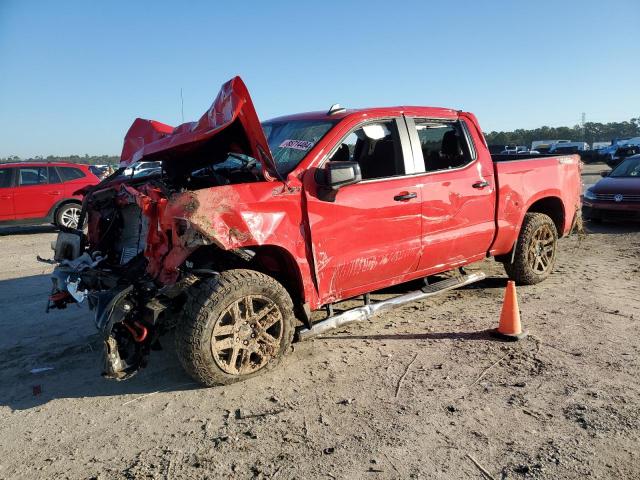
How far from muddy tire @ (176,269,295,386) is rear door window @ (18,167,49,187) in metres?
10.6

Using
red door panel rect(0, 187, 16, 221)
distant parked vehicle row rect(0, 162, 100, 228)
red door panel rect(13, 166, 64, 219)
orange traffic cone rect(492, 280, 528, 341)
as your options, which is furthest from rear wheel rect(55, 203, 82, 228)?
orange traffic cone rect(492, 280, 528, 341)

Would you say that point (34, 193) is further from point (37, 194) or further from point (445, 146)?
point (445, 146)

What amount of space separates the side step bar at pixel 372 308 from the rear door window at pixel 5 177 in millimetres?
10960

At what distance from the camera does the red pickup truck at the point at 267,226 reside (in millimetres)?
3500

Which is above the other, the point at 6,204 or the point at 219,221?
the point at 6,204

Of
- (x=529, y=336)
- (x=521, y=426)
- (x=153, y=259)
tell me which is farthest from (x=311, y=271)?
(x=529, y=336)

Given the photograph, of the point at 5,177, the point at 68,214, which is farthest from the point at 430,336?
the point at 5,177

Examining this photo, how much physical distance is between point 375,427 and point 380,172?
240cm

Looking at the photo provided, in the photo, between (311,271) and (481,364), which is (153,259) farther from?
(481,364)

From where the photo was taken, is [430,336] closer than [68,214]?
Yes

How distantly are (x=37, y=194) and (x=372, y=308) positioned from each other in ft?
35.2

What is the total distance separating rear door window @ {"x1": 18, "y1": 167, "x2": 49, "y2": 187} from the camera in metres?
12.1

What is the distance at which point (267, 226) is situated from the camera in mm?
3658

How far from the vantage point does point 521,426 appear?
3.08 m
